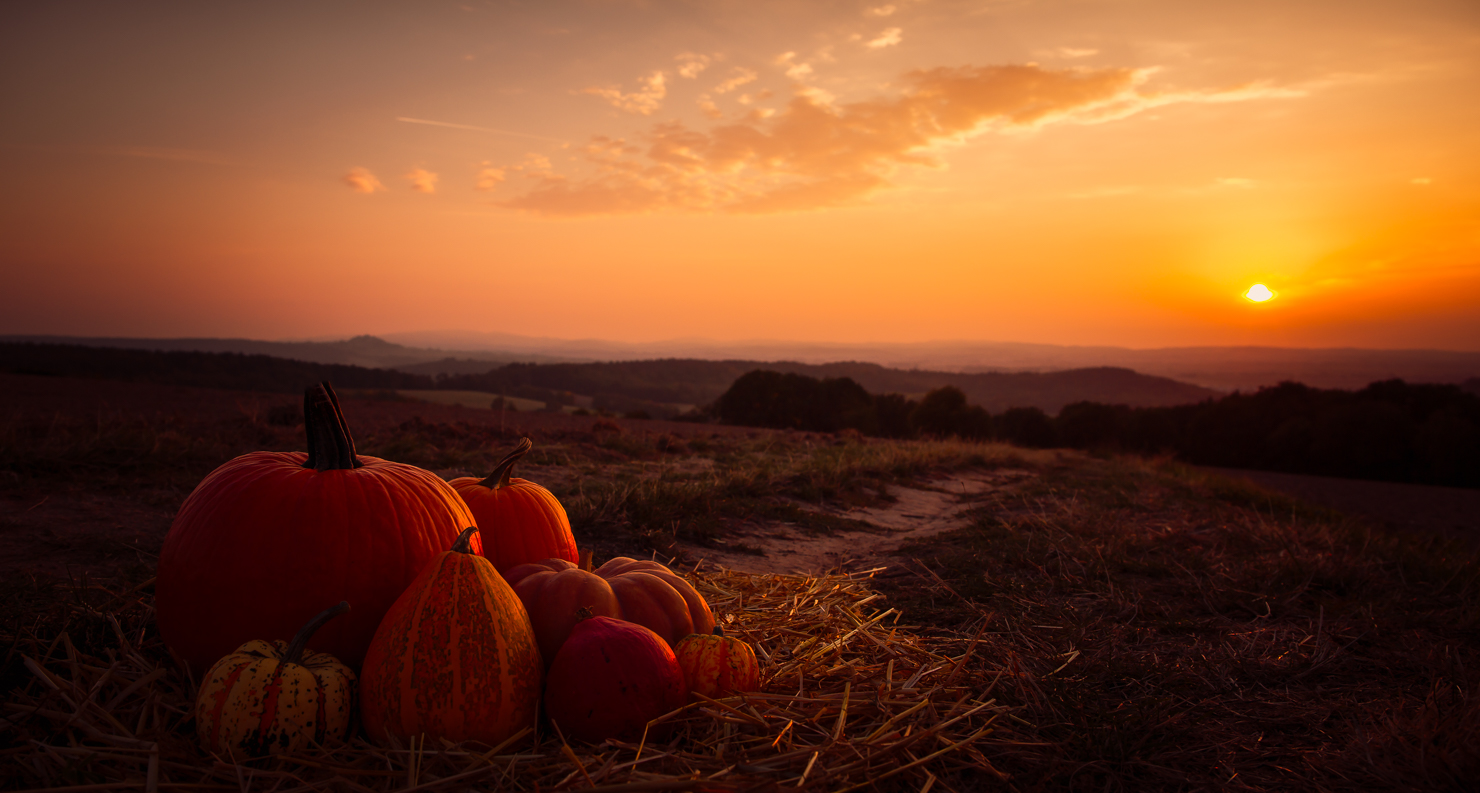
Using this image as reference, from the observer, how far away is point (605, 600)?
8.48ft

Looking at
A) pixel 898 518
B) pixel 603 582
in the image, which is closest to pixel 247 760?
pixel 603 582

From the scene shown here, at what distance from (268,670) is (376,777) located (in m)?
0.46

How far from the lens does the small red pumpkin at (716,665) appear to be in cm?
244

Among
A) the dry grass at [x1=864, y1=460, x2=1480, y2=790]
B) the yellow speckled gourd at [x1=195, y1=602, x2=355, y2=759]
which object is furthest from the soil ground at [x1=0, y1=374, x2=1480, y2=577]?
the yellow speckled gourd at [x1=195, y1=602, x2=355, y2=759]

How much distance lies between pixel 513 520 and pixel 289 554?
95 centimetres

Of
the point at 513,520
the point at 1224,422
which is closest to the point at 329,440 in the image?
the point at 513,520

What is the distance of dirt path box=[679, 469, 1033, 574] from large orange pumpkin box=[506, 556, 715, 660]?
1.91 m

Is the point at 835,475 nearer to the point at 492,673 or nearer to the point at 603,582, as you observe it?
the point at 603,582

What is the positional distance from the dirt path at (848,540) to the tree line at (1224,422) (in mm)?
13402

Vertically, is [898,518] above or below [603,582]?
below

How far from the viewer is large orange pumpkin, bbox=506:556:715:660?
8.23ft

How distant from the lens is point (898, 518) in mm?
7418

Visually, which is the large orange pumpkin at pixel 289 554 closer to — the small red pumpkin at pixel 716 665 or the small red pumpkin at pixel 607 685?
the small red pumpkin at pixel 607 685

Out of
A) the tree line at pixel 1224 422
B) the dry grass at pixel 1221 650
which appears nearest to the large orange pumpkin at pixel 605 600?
the dry grass at pixel 1221 650
